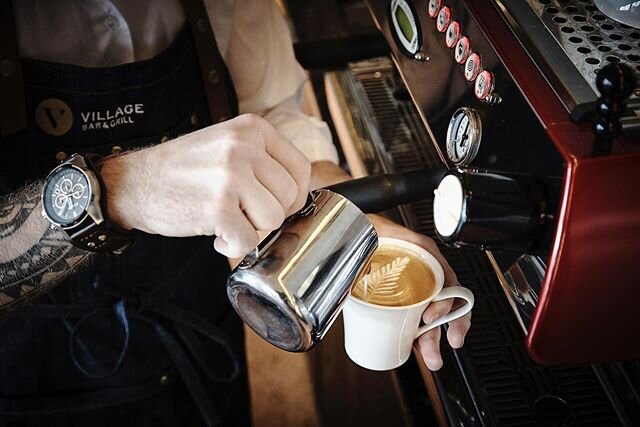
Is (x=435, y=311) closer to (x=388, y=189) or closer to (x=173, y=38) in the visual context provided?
(x=388, y=189)

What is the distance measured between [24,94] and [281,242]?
393 millimetres

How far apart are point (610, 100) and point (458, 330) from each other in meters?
0.29

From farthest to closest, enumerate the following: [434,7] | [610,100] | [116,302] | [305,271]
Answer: [116,302]
[434,7]
[305,271]
[610,100]

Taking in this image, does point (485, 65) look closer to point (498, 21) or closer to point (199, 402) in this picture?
point (498, 21)

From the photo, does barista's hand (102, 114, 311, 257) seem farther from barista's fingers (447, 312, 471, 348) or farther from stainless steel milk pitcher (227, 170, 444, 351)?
barista's fingers (447, 312, 471, 348)

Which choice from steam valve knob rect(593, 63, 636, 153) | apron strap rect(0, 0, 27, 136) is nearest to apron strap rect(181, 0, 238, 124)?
apron strap rect(0, 0, 27, 136)

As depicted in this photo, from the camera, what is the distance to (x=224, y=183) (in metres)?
0.53

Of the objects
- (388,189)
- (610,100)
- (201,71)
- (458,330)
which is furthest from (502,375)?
(201,71)

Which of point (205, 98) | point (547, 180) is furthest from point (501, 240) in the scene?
point (205, 98)

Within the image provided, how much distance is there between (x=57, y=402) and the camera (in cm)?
86

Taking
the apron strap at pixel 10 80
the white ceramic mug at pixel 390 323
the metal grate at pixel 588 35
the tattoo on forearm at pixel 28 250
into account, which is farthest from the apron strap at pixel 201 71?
the metal grate at pixel 588 35

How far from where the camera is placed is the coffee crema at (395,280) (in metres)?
0.62

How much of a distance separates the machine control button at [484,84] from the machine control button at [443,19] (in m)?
0.09

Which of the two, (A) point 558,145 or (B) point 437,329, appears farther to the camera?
(B) point 437,329
